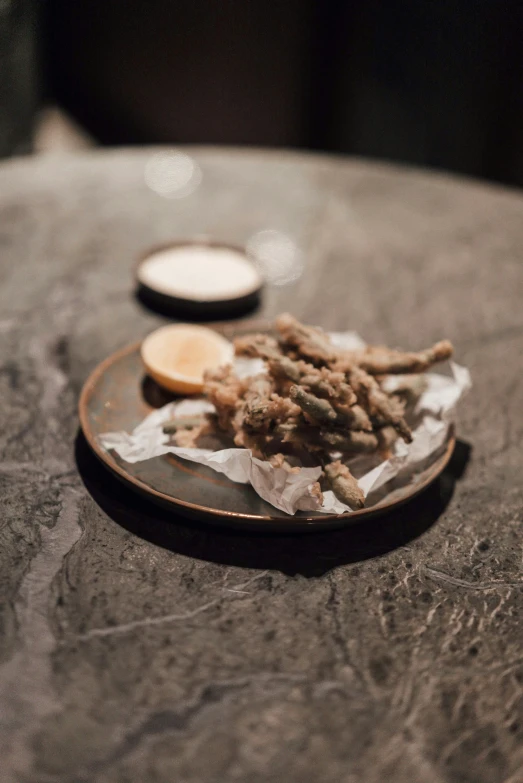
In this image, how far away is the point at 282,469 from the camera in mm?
1425

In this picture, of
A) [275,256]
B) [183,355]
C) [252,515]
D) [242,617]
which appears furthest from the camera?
[275,256]

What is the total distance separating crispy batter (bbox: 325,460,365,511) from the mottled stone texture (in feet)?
0.36

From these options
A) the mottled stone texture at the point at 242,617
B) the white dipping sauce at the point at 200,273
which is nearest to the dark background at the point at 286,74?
the white dipping sauce at the point at 200,273

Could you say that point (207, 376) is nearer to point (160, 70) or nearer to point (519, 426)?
point (519, 426)

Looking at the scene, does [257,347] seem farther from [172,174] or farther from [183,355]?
[172,174]

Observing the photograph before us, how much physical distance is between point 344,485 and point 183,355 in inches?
26.0

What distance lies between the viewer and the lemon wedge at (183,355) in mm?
1774

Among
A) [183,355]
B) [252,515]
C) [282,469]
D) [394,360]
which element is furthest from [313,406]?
[183,355]

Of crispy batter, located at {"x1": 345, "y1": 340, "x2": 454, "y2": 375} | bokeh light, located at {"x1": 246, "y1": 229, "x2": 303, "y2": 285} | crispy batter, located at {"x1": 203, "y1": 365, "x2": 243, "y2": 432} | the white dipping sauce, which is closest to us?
crispy batter, located at {"x1": 203, "y1": 365, "x2": 243, "y2": 432}

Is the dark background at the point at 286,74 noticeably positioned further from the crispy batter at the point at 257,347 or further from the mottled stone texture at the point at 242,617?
the crispy batter at the point at 257,347

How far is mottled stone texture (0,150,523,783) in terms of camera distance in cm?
106

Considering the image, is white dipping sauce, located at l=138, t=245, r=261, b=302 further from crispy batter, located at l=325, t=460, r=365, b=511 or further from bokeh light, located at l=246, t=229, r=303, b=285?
crispy batter, located at l=325, t=460, r=365, b=511

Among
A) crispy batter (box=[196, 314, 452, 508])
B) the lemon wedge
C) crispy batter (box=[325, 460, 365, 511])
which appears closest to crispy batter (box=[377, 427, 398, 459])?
crispy batter (box=[196, 314, 452, 508])

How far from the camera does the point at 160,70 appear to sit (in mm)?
7297
